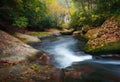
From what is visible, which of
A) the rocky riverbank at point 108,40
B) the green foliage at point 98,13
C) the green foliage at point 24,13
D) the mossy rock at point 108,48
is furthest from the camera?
the green foliage at point 98,13

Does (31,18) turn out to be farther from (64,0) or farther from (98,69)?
(64,0)

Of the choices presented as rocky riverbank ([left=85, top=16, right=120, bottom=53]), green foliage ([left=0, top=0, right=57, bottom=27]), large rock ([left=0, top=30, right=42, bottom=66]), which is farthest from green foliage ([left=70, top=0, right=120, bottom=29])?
large rock ([left=0, top=30, right=42, bottom=66])

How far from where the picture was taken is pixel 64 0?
70188 mm

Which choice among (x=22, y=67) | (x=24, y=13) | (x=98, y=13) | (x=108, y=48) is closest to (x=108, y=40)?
(x=108, y=48)

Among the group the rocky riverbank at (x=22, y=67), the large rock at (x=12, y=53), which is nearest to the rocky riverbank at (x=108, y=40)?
the rocky riverbank at (x=22, y=67)

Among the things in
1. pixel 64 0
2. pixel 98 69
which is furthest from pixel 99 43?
pixel 64 0

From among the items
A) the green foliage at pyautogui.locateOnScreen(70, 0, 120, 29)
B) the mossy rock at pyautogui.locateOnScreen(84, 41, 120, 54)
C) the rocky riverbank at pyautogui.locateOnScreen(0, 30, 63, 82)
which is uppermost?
the green foliage at pyautogui.locateOnScreen(70, 0, 120, 29)

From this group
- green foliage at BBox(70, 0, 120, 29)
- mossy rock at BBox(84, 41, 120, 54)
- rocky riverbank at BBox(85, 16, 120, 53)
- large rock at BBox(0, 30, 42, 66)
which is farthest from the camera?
green foliage at BBox(70, 0, 120, 29)

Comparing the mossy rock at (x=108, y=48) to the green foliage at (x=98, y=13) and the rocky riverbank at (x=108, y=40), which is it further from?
the green foliage at (x=98, y=13)

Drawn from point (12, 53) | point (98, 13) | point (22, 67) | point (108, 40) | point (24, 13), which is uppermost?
point (24, 13)

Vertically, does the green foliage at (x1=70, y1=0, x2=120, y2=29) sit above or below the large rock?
above

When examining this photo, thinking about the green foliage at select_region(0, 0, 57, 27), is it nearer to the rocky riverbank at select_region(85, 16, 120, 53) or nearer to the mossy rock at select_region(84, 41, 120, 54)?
the rocky riverbank at select_region(85, 16, 120, 53)

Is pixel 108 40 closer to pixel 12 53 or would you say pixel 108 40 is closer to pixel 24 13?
pixel 12 53

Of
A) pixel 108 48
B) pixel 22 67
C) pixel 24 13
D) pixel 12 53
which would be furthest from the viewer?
pixel 24 13
